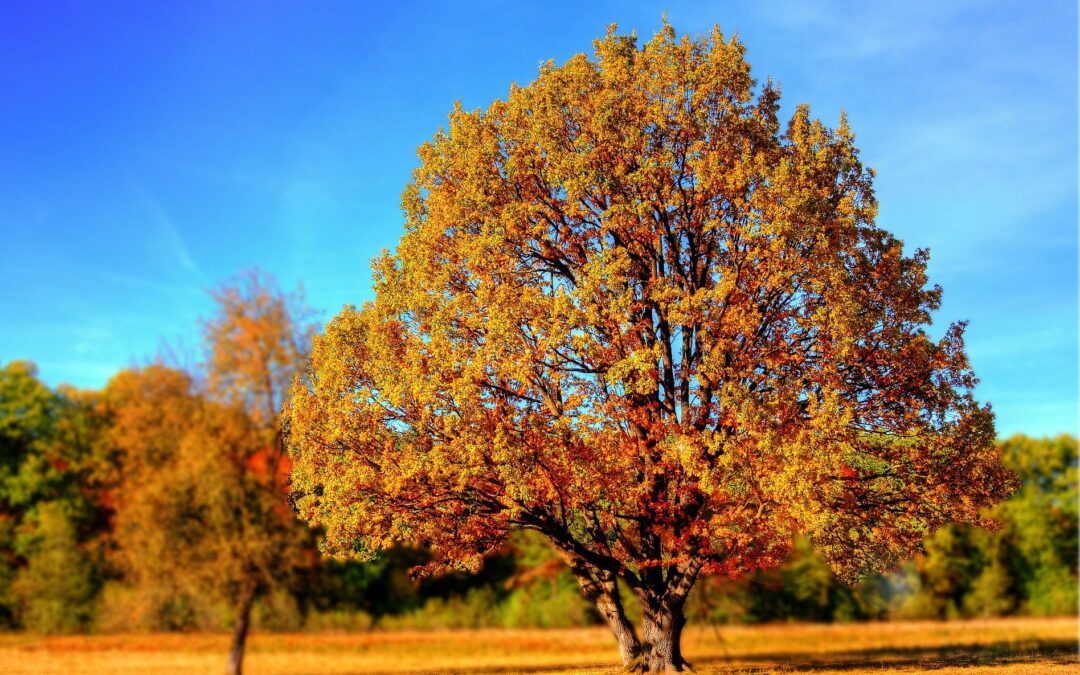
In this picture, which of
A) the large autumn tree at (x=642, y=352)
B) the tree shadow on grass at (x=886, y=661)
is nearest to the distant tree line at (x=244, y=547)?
the tree shadow on grass at (x=886, y=661)

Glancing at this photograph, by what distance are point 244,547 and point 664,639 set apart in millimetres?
17225

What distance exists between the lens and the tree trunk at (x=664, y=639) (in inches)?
935

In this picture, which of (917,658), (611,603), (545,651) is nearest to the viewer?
(611,603)

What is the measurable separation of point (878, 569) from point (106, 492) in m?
52.1

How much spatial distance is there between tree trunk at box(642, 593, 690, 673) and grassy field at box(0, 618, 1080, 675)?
2.59 meters

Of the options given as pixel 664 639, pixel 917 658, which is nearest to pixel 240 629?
pixel 664 639

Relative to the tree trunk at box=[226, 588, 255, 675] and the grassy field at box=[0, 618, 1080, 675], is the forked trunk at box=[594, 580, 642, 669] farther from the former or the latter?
A: the tree trunk at box=[226, 588, 255, 675]

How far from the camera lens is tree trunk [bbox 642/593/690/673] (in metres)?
23.8

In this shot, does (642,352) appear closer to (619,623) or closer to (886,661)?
(619,623)

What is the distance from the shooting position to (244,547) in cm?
3259

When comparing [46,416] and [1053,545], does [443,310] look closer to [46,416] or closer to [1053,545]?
[46,416]

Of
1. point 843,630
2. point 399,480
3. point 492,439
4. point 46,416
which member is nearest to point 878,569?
point 492,439

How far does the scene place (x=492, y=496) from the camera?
2302cm

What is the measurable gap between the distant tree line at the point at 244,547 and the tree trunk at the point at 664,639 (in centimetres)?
1504
